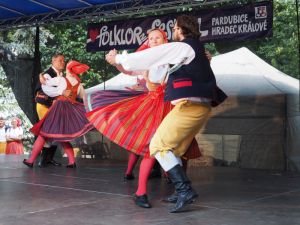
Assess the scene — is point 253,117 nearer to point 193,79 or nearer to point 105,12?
point 105,12

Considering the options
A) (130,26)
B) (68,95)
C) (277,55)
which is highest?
(130,26)

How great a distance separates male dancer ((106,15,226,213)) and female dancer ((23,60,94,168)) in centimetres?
309

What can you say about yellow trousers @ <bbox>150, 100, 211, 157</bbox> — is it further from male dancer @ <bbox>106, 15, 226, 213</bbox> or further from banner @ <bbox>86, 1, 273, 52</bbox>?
banner @ <bbox>86, 1, 273, 52</bbox>

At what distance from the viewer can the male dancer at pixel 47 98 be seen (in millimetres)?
6801

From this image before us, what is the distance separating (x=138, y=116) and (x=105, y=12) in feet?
13.6

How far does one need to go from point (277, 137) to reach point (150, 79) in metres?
3.37

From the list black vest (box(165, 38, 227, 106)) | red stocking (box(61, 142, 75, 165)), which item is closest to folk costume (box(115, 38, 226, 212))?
black vest (box(165, 38, 227, 106))

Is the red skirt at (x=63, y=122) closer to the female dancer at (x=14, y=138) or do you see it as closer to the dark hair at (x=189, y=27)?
the dark hair at (x=189, y=27)

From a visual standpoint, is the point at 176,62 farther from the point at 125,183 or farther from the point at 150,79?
the point at 125,183

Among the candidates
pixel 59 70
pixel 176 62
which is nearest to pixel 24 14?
pixel 59 70

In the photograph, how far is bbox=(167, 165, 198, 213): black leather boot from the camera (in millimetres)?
3623

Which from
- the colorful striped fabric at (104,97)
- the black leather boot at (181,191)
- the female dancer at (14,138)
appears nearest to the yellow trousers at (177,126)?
the black leather boot at (181,191)

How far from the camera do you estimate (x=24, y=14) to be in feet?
28.3

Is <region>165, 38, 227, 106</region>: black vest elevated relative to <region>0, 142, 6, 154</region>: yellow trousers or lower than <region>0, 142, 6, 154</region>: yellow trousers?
elevated
